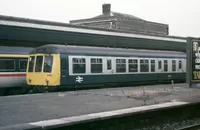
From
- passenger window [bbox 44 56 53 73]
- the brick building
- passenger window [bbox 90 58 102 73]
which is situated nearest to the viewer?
passenger window [bbox 44 56 53 73]

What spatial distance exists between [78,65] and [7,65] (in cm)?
379

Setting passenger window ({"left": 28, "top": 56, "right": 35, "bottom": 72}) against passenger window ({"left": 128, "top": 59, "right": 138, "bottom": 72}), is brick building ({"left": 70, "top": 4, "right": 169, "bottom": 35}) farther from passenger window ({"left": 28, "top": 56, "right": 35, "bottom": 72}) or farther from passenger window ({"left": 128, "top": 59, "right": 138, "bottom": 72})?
passenger window ({"left": 28, "top": 56, "right": 35, "bottom": 72})

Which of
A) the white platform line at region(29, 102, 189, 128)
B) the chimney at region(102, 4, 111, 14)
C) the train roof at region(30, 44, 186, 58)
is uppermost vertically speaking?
the chimney at region(102, 4, 111, 14)

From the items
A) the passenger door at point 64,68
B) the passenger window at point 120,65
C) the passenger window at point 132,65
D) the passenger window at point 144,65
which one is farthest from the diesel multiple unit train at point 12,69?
the passenger window at point 144,65

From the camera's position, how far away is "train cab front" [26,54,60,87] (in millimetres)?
16891

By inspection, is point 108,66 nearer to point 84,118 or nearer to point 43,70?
point 43,70

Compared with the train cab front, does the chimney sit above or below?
above

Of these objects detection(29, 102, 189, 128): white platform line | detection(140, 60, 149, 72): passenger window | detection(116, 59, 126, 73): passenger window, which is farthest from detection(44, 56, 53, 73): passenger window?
detection(29, 102, 189, 128): white platform line

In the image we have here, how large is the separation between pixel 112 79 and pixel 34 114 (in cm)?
1079

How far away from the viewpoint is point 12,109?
10.1 m

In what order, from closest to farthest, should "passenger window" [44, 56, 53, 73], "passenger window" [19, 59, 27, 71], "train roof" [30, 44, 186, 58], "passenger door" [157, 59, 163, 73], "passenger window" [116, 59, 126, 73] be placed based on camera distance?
"passenger window" [44, 56, 53, 73], "train roof" [30, 44, 186, 58], "passenger window" [19, 59, 27, 71], "passenger window" [116, 59, 126, 73], "passenger door" [157, 59, 163, 73]

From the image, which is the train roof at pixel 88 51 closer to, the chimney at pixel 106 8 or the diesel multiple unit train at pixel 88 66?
the diesel multiple unit train at pixel 88 66

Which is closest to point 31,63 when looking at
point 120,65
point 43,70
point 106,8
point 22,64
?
point 22,64

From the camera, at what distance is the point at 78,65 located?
58.0 feet
